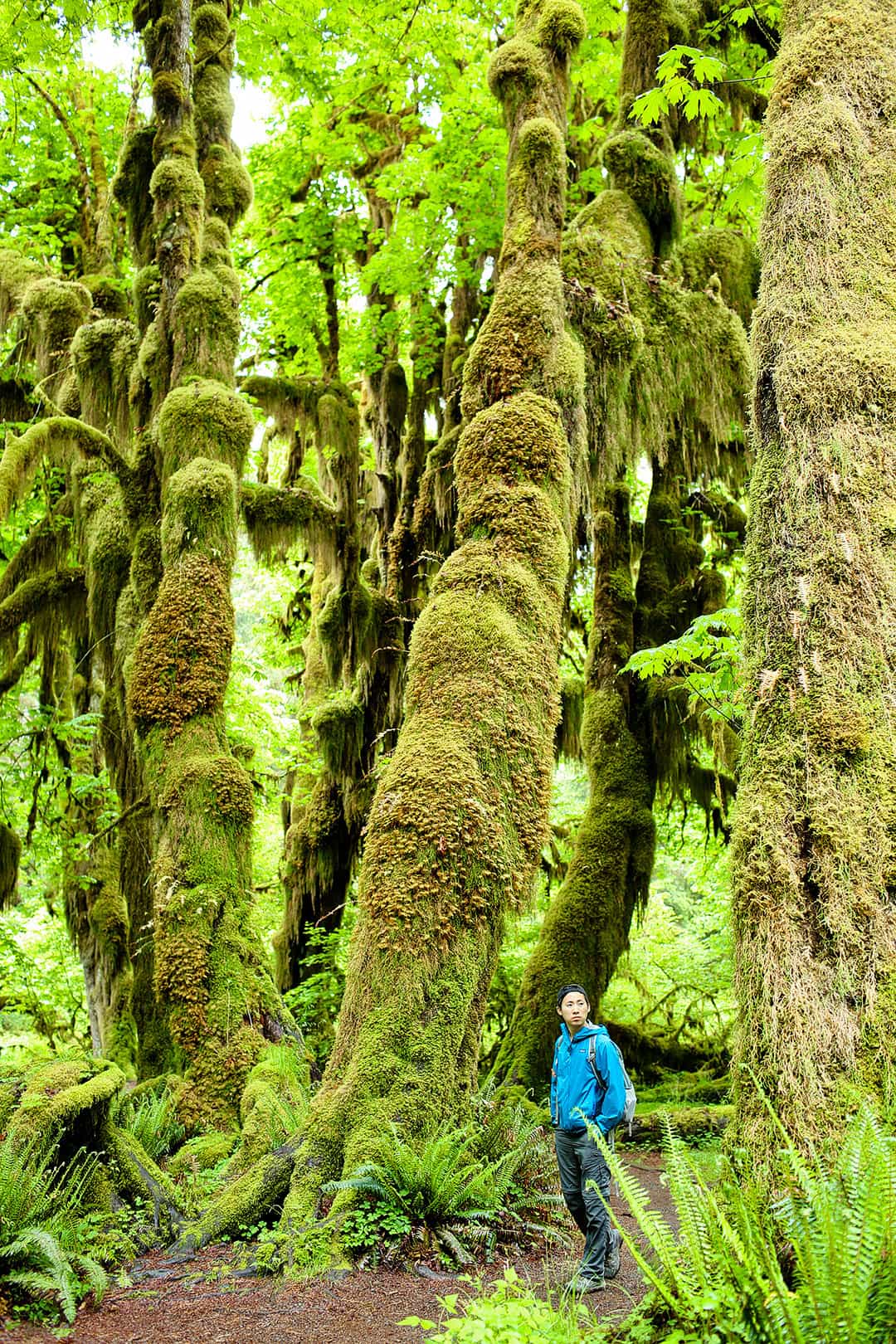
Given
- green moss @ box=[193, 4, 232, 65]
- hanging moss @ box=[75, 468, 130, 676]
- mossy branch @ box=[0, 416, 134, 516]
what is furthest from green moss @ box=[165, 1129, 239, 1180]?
green moss @ box=[193, 4, 232, 65]

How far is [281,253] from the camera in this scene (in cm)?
1570

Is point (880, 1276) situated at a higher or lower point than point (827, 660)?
lower

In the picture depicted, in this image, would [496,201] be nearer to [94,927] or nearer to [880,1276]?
[94,927]

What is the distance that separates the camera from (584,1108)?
5371mm

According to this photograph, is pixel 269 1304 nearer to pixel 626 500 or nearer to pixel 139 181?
pixel 626 500

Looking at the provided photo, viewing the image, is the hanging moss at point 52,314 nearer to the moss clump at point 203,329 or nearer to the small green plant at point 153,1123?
the moss clump at point 203,329

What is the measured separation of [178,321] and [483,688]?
5.92 metres

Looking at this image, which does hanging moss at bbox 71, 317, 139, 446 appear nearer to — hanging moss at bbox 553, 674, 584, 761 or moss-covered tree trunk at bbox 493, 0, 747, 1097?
moss-covered tree trunk at bbox 493, 0, 747, 1097

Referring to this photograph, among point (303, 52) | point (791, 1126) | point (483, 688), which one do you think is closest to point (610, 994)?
point (483, 688)

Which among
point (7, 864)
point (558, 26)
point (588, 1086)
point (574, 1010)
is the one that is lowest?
point (588, 1086)

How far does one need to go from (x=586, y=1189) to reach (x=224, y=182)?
11.1 metres

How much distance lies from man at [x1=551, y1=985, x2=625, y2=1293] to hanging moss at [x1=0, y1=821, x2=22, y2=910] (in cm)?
911

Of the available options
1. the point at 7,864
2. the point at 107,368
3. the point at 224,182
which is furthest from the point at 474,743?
the point at 224,182

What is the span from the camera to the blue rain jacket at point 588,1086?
534 cm
